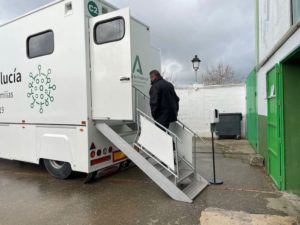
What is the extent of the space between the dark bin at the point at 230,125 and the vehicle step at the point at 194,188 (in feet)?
19.5

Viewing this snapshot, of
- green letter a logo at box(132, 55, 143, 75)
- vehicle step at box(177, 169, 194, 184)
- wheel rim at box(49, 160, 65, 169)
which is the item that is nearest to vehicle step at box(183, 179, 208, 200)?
vehicle step at box(177, 169, 194, 184)

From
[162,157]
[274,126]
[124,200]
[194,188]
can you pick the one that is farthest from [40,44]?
[274,126]

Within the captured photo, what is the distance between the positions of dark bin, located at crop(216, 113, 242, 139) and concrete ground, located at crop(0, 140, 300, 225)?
4492mm

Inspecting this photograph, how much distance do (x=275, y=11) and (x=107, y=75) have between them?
9.81ft

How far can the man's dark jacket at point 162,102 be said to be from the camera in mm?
4699

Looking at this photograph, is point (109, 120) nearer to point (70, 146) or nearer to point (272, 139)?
point (70, 146)

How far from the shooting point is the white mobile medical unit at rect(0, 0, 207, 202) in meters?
4.47

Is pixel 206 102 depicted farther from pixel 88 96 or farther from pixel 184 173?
pixel 88 96

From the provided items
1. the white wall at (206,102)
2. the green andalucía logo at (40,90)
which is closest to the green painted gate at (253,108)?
the white wall at (206,102)

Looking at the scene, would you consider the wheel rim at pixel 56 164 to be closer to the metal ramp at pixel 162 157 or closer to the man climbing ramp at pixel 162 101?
the metal ramp at pixel 162 157

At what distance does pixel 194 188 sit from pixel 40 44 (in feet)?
12.9

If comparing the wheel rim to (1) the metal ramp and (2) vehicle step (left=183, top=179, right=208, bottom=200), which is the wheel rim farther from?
(2) vehicle step (left=183, top=179, right=208, bottom=200)

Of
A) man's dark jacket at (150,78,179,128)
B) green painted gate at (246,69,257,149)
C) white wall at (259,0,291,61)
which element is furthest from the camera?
green painted gate at (246,69,257,149)

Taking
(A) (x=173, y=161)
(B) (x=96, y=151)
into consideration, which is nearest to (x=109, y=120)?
(B) (x=96, y=151)
